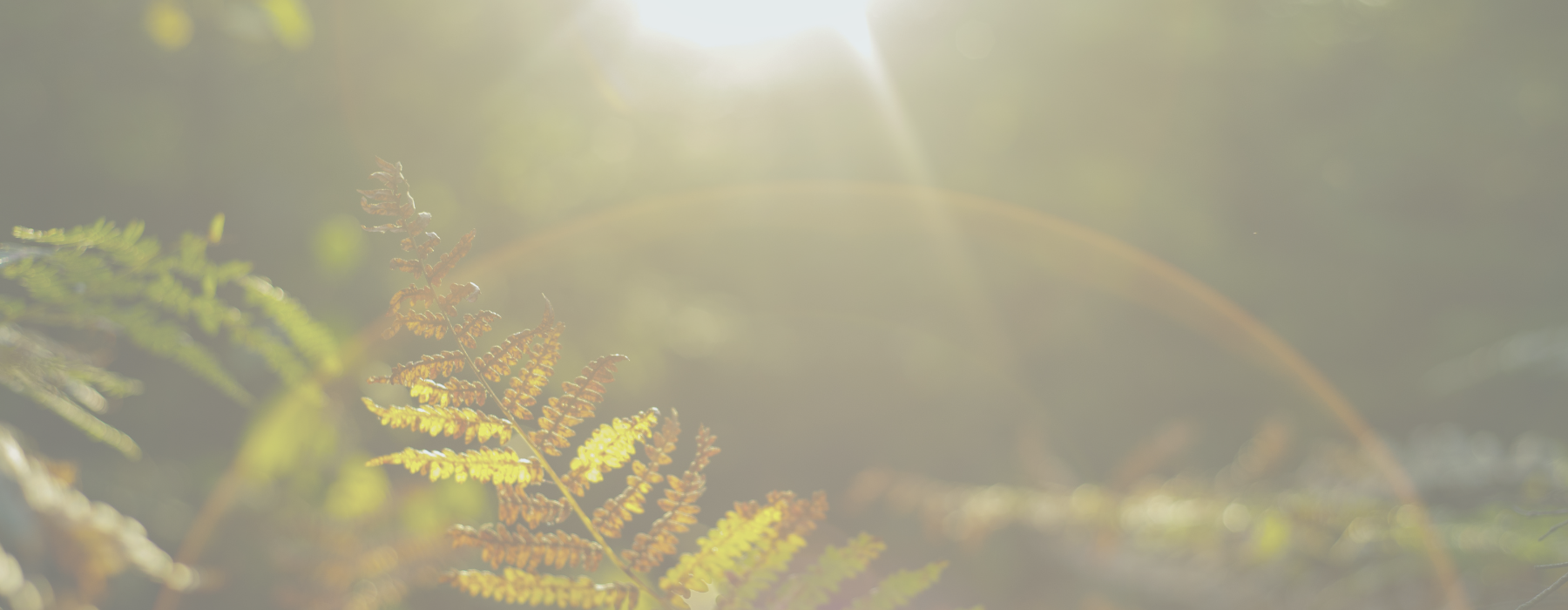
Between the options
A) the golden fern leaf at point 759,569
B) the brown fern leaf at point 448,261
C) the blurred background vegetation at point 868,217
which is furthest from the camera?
the blurred background vegetation at point 868,217

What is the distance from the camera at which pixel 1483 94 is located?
13.3 ft

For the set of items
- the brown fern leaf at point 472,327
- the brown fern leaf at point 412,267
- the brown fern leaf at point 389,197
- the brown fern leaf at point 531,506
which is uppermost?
the brown fern leaf at point 389,197

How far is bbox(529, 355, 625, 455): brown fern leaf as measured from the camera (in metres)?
0.43

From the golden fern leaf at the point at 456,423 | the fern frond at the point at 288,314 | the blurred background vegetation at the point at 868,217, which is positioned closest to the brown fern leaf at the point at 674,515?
the golden fern leaf at the point at 456,423

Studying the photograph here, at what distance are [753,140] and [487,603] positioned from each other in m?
4.15

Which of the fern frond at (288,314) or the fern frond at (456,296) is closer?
the fern frond at (456,296)

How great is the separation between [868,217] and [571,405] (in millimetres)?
5261

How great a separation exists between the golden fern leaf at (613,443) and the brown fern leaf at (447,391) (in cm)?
7

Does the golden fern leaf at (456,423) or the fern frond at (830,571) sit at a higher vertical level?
the golden fern leaf at (456,423)

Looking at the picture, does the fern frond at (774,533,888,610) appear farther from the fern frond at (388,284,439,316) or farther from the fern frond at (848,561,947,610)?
the fern frond at (388,284,439,316)

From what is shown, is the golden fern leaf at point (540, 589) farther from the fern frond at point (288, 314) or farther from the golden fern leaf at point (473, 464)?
the fern frond at point (288, 314)

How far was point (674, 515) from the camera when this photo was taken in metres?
0.46

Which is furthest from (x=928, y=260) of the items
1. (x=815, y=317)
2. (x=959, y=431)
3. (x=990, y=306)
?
(x=959, y=431)

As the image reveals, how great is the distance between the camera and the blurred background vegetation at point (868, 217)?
5.78 feet
